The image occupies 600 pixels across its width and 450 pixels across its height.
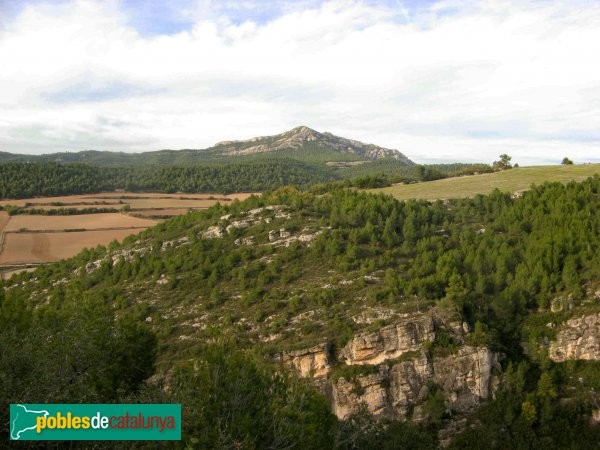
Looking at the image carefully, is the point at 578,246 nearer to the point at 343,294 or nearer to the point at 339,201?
the point at 343,294

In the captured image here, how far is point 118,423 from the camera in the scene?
11.8 meters

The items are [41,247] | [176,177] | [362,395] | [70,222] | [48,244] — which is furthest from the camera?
[176,177]

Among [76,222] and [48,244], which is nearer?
[48,244]

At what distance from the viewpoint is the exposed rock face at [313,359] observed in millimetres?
32531

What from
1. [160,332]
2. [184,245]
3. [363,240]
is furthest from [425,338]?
[184,245]

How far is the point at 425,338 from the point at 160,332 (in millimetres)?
21553

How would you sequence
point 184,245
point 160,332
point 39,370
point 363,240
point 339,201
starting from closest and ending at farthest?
A: point 39,370 < point 160,332 < point 363,240 < point 184,245 < point 339,201

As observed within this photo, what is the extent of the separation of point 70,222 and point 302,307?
5674cm

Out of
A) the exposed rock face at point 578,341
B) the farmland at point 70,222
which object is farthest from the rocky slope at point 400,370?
the farmland at point 70,222

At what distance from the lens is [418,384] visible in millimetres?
31859

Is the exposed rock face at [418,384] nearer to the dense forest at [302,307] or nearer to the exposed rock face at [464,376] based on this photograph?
the exposed rock face at [464,376]

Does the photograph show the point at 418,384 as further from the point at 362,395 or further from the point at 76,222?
the point at 76,222

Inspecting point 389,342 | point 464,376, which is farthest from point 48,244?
point 464,376

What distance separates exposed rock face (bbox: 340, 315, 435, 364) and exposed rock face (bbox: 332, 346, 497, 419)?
967 mm
